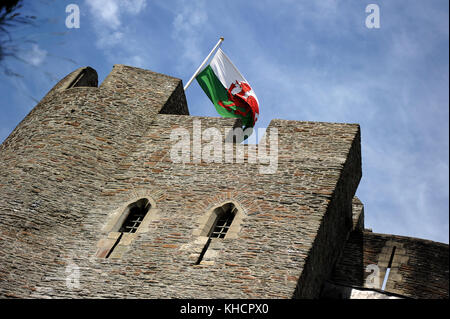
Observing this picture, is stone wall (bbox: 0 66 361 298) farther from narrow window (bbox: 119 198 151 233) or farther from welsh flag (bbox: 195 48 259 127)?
welsh flag (bbox: 195 48 259 127)

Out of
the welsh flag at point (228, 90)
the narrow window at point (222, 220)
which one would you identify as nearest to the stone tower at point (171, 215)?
the narrow window at point (222, 220)

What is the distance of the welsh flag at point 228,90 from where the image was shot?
51.3 ft

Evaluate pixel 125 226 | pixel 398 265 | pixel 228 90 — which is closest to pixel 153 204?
pixel 125 226

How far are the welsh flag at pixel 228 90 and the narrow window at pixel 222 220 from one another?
4.96m

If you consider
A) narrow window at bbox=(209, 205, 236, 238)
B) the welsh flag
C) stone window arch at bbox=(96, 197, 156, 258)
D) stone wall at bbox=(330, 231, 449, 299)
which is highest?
the welsh flag

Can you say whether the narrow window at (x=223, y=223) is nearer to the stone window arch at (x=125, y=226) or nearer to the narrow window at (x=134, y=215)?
the stone window arch at (x=125, y=226)

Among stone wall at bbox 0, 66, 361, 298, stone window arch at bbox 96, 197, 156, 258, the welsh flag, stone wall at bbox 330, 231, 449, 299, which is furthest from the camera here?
the welsh flag

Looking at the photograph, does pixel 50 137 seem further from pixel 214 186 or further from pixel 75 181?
pixel 214 186

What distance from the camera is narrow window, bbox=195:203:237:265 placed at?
10.7 meters

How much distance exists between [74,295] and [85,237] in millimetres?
1440

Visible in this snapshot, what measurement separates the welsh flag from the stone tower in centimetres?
258

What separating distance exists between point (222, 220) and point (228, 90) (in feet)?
19.3

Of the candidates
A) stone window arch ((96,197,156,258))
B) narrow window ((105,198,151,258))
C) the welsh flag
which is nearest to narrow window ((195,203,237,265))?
stone window arch ((96,197,156,258))

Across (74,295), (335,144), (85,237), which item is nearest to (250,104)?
(335,144)
